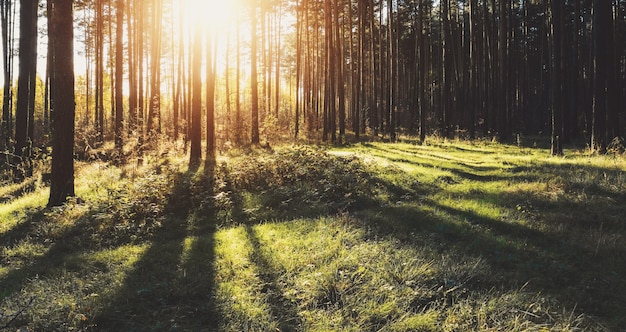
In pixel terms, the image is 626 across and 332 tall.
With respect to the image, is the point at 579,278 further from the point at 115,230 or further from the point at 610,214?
the point at 115,230

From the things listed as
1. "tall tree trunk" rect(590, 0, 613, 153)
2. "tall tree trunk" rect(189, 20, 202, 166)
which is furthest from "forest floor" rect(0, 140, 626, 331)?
"tall tree trunk" rect(189, 20, 202, 166)

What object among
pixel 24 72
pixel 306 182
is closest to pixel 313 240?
pixel 306 182

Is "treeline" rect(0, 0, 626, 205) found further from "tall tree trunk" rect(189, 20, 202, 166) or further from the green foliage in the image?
the green foliage

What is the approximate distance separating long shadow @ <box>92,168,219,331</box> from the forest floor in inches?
0.9

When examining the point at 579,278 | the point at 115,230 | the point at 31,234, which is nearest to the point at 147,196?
the point at 115,230

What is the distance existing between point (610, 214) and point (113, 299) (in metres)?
7.23

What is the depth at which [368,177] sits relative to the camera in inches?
402

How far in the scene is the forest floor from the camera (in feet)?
13.6

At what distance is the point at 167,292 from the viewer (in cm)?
481

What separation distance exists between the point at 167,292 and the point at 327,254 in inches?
83.0

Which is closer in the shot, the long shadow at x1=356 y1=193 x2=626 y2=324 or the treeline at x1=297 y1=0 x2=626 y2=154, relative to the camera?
the long shadow at x1=356 y1=193 x2=626 y2=324

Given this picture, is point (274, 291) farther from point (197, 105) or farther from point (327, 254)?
point (197, 105)

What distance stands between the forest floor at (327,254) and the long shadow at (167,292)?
0.07ft

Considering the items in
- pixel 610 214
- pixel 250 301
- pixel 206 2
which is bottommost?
pixel 250 301
